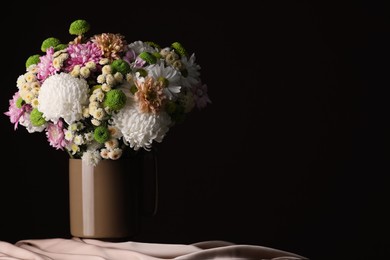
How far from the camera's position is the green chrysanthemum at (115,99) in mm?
1849

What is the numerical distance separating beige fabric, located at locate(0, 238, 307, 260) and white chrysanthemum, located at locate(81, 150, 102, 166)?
0.19 meters

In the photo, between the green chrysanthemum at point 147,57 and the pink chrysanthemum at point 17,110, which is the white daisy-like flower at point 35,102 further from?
the green chrysanthemum at point 147,57

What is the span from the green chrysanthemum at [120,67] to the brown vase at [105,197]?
0.21 m

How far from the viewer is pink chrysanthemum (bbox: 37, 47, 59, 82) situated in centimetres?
194

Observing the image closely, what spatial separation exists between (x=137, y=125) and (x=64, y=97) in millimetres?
169

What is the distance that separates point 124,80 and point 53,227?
1.58 meters

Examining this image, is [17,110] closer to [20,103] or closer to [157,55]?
[20,103]

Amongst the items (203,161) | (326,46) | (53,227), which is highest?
(326,46)

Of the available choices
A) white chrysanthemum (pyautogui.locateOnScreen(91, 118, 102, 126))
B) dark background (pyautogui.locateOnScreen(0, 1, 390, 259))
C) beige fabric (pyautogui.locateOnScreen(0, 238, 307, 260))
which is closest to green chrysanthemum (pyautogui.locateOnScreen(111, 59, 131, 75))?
white chrysanthemum (pyautogui.locateOnScreen(91, 118, 102, 126))

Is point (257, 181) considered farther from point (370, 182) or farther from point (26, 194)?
point (26, 194)

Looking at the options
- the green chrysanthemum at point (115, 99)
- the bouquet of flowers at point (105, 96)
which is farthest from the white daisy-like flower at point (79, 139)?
the green chrysanthemum at point (115, 99)

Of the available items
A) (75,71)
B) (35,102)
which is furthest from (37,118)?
(75,71)

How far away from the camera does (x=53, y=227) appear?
3361mm

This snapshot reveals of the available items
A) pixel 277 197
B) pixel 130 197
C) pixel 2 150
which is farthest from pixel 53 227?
pixel 130 197
